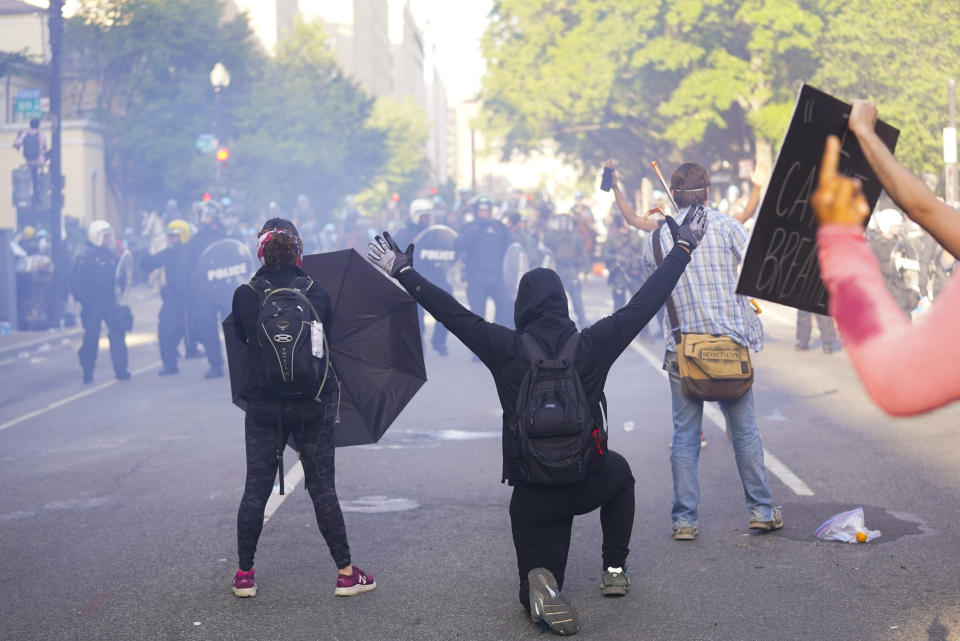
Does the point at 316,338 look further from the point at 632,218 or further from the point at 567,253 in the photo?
the point at 567,253

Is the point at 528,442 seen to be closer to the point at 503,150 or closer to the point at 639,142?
the point at 639,142

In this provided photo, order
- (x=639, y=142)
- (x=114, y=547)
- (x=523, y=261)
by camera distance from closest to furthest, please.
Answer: (x=114, y=547)
(x=523, y=261)
(x=639, y=142)

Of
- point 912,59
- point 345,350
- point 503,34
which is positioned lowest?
point 345,350

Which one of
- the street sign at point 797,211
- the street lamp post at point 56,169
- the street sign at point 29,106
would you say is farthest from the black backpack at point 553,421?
the street sign at point 29,106

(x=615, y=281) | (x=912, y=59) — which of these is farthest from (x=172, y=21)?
(x=615, y=281)

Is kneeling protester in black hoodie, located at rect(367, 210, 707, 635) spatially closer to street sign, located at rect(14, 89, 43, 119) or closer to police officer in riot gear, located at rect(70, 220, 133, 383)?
police officer in riot gear, located at rect(70, 220, 133, 383)

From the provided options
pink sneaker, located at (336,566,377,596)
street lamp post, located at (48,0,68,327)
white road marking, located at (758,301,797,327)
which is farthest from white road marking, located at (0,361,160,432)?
white road marking, located at (758,301,797,327)

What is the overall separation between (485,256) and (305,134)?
44.9 m

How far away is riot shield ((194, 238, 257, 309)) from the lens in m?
16.4

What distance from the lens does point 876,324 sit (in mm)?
2508

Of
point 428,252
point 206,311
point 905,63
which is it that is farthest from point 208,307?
point 905,63

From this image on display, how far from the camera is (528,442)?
5.30 metres

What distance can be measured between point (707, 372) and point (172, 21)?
1886 inches

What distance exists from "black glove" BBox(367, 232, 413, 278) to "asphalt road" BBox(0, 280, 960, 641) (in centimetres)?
152
